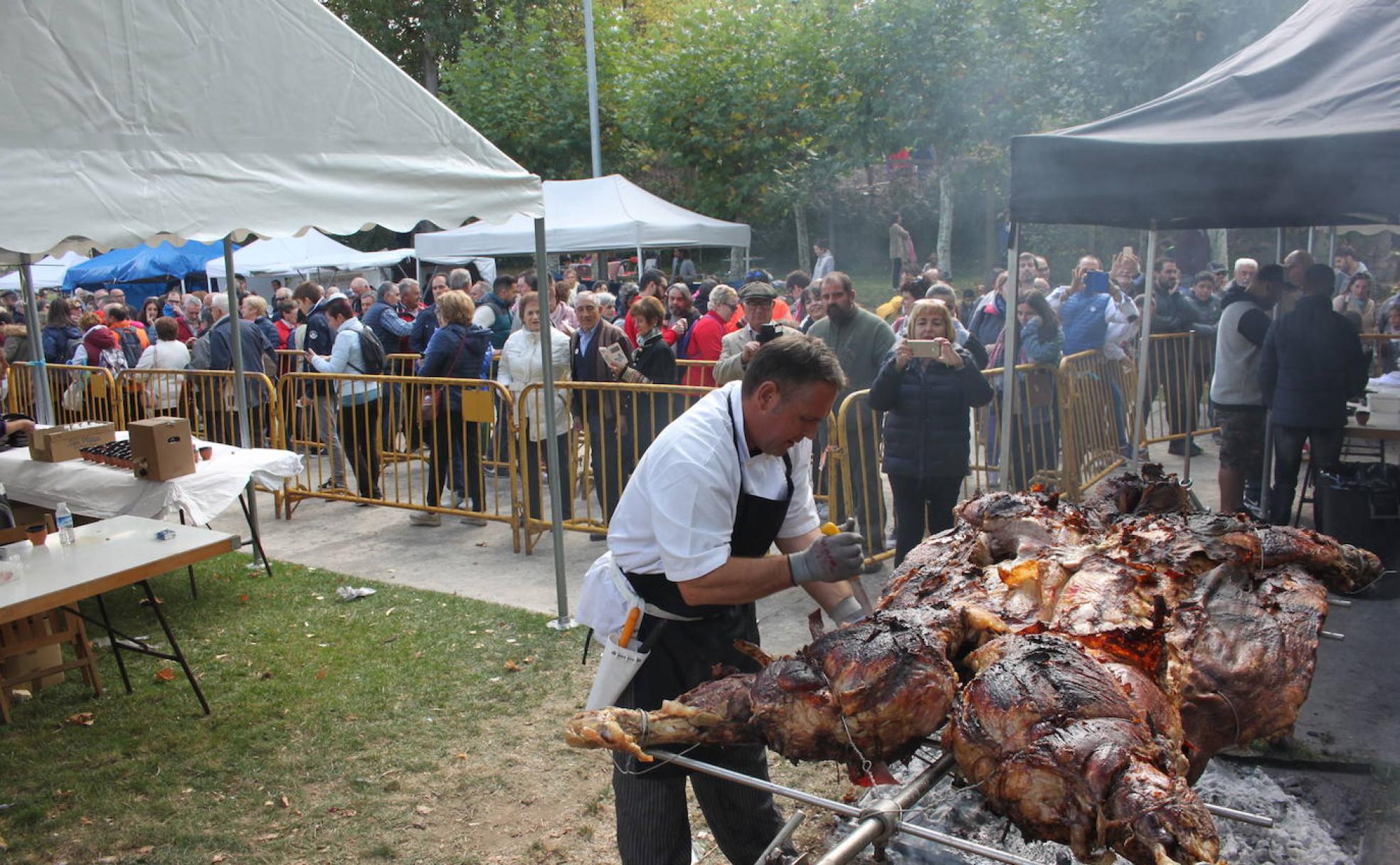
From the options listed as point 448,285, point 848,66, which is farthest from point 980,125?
point 448,285

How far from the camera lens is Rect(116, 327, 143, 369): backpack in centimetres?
1327

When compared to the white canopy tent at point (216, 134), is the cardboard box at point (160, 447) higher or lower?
lower

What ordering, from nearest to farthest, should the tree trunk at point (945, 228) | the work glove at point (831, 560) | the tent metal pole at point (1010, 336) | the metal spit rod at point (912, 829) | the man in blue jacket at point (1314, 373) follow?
the metal spit rod at point (912, 829) → the work glove at point (831, 560) → the tent metal pole at point (1010, 336) → the man in blue jacket at point (1314, 373) → the tree trunk at point (945, 228)

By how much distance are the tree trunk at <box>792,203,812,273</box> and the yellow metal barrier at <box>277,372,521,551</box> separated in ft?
70.2

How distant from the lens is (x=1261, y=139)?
4945mm

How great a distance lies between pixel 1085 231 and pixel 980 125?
6.62m

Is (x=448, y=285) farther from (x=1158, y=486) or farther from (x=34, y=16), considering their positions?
(x=1158, y=486)

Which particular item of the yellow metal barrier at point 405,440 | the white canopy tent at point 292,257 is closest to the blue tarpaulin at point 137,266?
the white canopy tent at point 292,257

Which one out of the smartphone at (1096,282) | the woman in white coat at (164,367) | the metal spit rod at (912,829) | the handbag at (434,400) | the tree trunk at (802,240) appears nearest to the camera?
the metal spit rod at (912,829)

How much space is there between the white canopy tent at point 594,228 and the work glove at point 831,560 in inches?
506

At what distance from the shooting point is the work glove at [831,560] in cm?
278

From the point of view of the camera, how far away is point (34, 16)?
4723 mm

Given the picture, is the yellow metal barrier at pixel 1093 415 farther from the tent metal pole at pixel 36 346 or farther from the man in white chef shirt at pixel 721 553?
the tent metal pole at pixel 36 346

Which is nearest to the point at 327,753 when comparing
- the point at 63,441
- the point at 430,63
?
the point at 63,441
